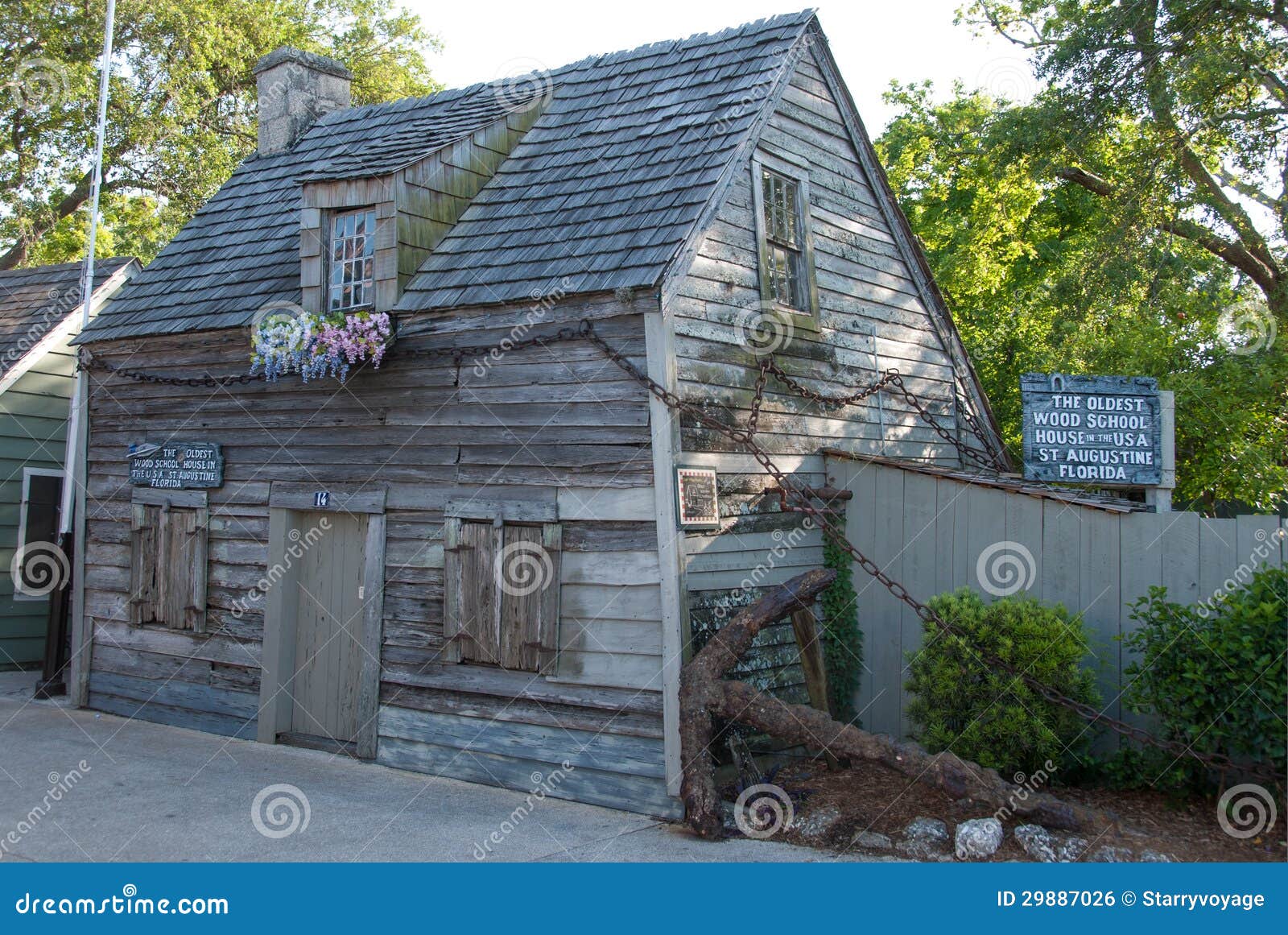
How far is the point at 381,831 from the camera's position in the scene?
24.4 ft

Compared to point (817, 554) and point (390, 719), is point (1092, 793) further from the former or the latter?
point (390, 719)

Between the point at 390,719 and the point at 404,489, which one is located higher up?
the point at 404,489

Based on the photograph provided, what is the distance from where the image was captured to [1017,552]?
872 cm

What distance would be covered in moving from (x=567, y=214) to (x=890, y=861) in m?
5.62

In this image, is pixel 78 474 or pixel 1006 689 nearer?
pixel 1006 689

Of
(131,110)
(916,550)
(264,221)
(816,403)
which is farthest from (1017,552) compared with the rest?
(131,110)


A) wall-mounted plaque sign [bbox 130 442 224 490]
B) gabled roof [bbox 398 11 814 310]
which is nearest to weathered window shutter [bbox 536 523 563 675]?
gabled roof [bbox 398 11 814 310]

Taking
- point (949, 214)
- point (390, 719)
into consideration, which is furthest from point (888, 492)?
point (949, 214)

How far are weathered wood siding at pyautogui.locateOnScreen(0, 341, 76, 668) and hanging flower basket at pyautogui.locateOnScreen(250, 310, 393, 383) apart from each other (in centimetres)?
681

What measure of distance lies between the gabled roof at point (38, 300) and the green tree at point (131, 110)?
6.82m

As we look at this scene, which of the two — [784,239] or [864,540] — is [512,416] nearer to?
[784,239]

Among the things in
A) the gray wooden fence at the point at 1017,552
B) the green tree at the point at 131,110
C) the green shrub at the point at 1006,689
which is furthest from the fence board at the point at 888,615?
the green tree at the point at 131,110

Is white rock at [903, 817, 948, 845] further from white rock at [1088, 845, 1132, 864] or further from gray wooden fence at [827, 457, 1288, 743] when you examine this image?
gray wooden fence at [827, 457, 1288, 743]

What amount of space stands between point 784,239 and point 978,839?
5.42 metres
